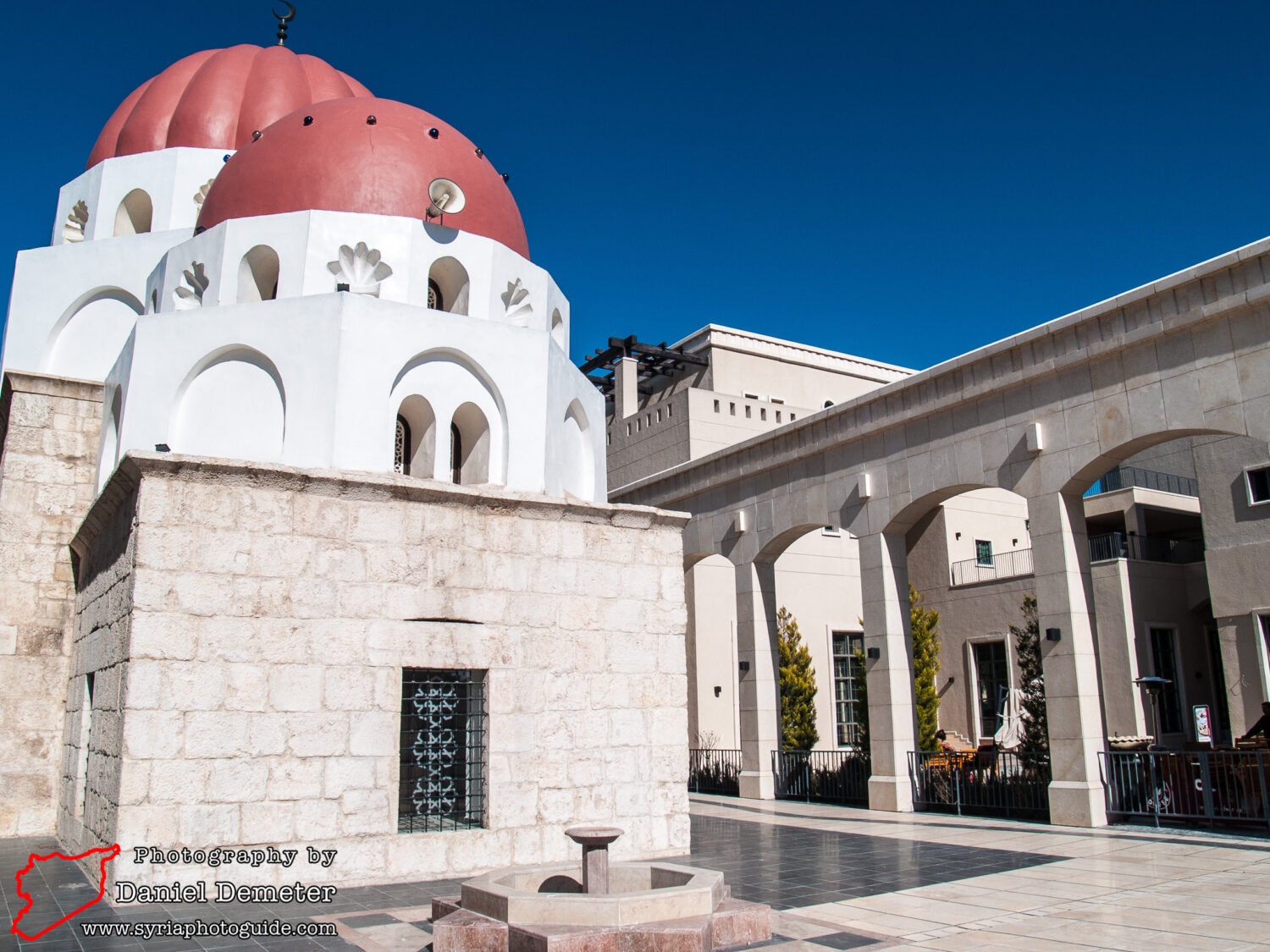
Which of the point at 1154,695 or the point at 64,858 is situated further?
the point at 1154,695

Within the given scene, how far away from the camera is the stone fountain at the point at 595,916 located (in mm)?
5582

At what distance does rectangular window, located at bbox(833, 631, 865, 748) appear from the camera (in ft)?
82.0

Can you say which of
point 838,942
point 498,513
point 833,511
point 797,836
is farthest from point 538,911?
point 833,511

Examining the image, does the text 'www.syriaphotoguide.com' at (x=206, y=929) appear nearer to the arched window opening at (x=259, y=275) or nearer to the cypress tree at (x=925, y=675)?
the arched window opening at (x=259, y=275)

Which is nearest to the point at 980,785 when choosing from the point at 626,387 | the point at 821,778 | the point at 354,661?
the point at 821,778

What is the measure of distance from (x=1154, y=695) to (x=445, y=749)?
15196mm

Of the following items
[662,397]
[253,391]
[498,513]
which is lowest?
[498,513]

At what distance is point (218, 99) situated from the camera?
657 inches

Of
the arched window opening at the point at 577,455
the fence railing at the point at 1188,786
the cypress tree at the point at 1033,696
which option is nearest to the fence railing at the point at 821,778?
the cypress tree at the point at 1033,696

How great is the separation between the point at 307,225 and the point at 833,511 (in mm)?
9206

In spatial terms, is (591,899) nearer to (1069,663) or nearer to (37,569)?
(1069,663)

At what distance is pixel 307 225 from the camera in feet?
42.1

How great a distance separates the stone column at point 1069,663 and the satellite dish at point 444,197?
8.95 metres

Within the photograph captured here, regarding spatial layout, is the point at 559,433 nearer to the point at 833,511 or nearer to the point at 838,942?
the point at 833,511
